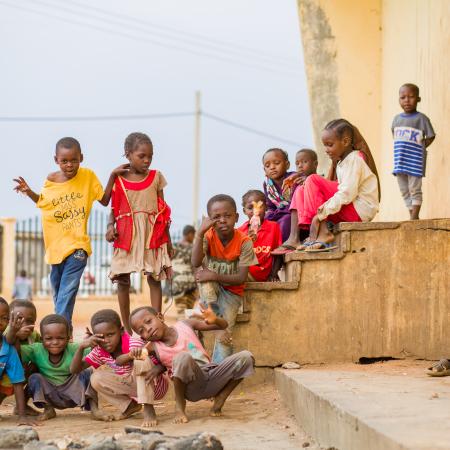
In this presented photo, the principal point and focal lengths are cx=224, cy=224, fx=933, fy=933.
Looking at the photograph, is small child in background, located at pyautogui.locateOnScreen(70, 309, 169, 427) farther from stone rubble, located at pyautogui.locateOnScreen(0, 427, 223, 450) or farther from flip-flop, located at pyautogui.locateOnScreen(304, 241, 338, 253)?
flip-flop, located at pyautogui.locateOnScreen(304, 241, 338, 253)

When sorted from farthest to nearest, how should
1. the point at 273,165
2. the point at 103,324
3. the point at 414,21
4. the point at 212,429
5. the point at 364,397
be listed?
the point at 414,21 → the point at 273,165 → the point at 103,324 → the point at 212,429 → the point at 364,397

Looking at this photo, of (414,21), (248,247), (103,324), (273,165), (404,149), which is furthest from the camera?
(414,21)

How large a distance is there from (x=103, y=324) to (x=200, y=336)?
1242mm

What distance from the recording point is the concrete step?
12.8 ft

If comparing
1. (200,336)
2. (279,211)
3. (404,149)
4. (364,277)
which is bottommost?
(200,336)

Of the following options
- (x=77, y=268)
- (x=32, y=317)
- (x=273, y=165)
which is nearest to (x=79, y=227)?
(x=77, y=268)

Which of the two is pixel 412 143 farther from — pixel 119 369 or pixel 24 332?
pixel 24 332

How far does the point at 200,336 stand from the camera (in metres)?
7.30

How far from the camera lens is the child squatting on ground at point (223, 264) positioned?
6852 mm

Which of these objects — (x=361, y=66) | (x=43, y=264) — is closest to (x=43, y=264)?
(x=43, y=264)

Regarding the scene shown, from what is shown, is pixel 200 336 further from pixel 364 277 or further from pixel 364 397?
pixel 364 397

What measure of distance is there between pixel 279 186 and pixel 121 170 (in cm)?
155

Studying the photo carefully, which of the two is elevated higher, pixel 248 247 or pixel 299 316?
pixel 248 247

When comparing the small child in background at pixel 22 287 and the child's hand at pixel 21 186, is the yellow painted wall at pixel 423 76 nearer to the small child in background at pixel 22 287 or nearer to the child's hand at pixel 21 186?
the child's hand at pixel 21 186
